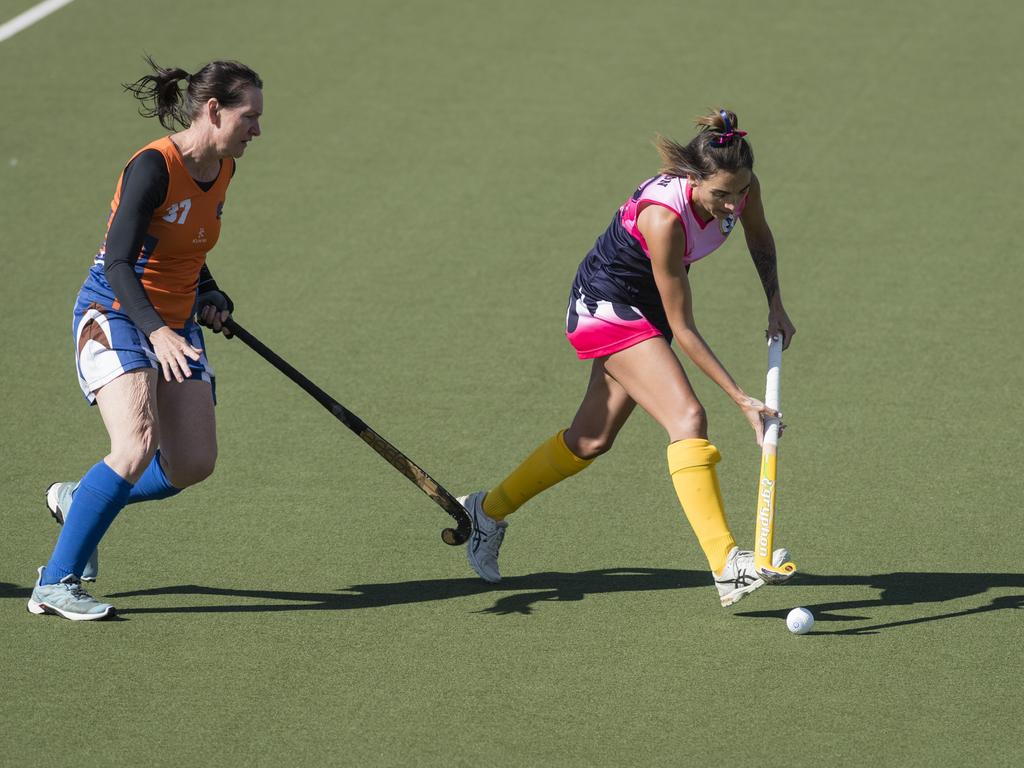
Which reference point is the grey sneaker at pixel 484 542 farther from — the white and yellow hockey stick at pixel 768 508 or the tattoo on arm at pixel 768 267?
the tattoo on arm at pixel 768 267

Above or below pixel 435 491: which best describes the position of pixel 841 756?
below

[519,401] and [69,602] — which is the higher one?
[519,401]

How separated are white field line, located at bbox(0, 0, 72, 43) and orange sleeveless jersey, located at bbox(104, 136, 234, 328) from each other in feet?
18.4

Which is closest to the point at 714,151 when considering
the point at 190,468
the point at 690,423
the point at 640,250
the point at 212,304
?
the point at 640,250

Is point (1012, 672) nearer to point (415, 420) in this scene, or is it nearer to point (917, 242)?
point (415, 420)

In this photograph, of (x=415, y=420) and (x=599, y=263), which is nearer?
(x=599, y=263)

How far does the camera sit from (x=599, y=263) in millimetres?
4305

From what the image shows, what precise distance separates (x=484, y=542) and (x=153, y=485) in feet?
3.28

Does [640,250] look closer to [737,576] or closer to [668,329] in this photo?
[668,329]

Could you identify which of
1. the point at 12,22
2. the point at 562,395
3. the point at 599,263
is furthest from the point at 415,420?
the point at 12,22

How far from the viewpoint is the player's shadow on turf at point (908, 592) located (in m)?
4.16

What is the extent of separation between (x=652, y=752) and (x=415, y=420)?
219cm

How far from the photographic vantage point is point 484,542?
445 cm

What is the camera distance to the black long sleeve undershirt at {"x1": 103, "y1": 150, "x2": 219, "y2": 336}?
12.7ft
